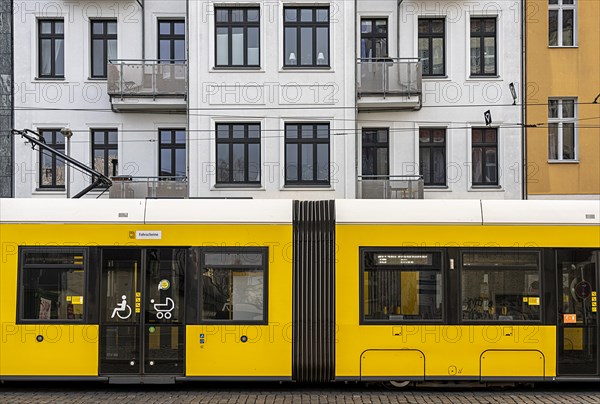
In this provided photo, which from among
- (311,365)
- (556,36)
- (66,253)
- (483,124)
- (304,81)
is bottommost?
(311,365)

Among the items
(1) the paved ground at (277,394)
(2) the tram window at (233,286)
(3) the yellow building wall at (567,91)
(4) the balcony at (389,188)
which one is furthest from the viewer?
(3) the yellow building wall at (567,91)

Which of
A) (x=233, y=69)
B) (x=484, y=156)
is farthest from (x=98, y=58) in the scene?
(x=484, y=156)

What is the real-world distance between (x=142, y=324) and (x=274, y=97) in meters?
10.1

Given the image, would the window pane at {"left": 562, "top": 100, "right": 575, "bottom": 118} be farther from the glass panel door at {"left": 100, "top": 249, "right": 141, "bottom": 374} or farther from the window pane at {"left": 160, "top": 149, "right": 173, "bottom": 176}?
the glass panel door at {"left": 100, "top": 249, "right": 141, "bottom": 374}

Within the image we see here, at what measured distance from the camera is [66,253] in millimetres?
9352

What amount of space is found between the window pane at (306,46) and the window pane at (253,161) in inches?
111

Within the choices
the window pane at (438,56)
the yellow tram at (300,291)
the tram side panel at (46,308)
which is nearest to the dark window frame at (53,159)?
the yellow tram at (300,291)

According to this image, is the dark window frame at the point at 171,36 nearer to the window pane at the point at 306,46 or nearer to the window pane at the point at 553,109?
the window pane at the point at 306,46

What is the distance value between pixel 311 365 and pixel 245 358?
967 millimetres

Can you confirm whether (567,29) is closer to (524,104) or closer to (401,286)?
(524,104)

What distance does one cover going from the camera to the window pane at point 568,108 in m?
18.5

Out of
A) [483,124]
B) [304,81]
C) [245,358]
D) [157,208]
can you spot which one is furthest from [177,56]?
[245,358]

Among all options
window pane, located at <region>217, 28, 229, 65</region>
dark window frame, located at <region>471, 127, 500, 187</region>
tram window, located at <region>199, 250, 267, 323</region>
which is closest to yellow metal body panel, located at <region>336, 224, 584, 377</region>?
tram window, located at <region>199, 250, 267, 323</region>

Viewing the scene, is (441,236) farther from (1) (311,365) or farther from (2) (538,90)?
(2) (538,90)
